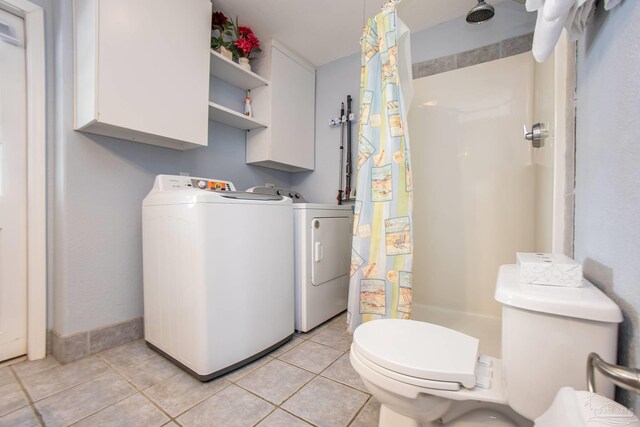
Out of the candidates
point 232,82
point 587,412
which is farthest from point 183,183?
point 587,412

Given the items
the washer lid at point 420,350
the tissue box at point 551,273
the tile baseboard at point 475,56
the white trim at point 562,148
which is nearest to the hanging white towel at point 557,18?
the white trim at point 562,148

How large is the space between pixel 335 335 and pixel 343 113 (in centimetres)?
192

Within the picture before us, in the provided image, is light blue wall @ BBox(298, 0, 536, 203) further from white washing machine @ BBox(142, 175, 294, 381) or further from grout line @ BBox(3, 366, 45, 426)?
grout line @ BBox(3, 366, 45, 426)

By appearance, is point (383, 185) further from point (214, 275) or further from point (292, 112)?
point (292, 112)

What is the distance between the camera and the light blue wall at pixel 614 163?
51 centimetres

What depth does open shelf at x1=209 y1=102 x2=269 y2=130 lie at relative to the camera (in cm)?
191

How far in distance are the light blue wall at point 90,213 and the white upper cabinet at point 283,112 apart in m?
0.80

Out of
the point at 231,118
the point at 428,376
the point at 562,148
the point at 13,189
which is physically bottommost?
the point at 428,376

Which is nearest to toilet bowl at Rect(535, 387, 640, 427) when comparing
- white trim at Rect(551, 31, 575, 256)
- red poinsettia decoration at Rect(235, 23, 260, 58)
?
white trim at Rect(551, 31, 575, 256)

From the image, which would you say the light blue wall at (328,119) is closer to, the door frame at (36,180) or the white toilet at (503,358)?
the white toilet at (503,358)

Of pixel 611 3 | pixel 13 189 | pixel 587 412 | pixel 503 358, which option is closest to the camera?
pixel 587 412

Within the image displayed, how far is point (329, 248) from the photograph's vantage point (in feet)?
6.47

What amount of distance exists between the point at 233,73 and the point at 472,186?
6.66ft

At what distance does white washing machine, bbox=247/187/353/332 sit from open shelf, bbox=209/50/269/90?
3.14 feet
